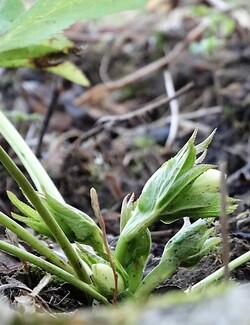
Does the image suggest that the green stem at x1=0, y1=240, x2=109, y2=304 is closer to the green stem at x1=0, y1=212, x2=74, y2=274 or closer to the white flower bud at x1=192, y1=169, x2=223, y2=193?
the green stem at x1=0, y1=212, x2=74, y2=274

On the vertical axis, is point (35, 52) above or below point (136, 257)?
above

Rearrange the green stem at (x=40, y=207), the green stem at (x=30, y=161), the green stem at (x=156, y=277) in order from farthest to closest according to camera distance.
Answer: the green stem at (x=30, y=161) → the green stem at (x=156, y=277) → the green stem at (x=40, y=207)

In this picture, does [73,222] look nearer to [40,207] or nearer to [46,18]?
[40,207]

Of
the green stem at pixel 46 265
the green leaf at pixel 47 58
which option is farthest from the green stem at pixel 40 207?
the green leaf at pixel 47 58

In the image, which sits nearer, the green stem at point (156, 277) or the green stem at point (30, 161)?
the green stem at point (156, 277)

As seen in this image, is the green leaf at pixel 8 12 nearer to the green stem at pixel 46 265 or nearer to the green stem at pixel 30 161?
the green stem at pixel 30 161

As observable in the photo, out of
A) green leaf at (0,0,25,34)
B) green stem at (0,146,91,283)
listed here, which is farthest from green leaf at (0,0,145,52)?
green stem at (0,146,91,283)

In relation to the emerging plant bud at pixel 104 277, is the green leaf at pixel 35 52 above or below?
above

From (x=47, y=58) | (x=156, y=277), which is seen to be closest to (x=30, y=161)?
(x=156, y=277)
